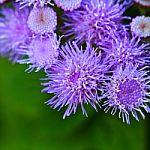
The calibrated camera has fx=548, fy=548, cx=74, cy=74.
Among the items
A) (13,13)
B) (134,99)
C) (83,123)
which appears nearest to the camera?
(134,99)

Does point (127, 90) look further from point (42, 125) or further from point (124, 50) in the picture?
point (42, 125)

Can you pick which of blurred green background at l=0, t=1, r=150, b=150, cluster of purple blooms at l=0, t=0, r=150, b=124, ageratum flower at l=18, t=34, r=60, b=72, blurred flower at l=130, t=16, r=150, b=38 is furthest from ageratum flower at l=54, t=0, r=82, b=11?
blurred green background at l=0, t=1, r=150, b=150

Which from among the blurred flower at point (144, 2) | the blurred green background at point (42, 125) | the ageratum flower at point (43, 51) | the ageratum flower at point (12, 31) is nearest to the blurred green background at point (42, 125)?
the blurred green background at point (42, 125)

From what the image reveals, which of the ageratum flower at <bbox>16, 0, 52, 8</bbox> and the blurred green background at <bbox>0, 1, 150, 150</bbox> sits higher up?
the ageratum flower at <bbox>16, 0, 52, 8</bbox>

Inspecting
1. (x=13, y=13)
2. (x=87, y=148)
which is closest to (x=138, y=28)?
(x=13, y=13)

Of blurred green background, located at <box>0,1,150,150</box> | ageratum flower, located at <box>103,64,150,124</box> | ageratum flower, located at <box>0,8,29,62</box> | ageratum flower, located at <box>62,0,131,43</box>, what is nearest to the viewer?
ageratum flower, located at <box>103,64,150,124</box>

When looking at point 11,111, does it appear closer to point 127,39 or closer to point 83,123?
point 83,123

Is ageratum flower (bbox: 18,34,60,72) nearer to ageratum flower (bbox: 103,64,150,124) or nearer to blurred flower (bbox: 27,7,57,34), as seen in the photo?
blurred flower (bbox: 27,7,57,34)
